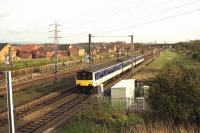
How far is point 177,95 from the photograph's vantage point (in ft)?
60.1

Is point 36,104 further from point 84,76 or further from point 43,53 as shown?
point 43,53

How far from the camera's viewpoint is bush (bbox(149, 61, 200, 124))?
58.0ft

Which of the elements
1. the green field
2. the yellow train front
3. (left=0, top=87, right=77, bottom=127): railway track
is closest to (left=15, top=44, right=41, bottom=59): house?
the green field

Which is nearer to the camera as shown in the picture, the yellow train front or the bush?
the bush

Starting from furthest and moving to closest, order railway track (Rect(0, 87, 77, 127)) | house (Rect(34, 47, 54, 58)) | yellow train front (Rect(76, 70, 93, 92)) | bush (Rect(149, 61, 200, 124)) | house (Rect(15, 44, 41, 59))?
house (Rect(34, 47, 54, 58)), house (Rect(15, 44, 41, 59)), yellow train front (Rect(76, 70, 93, 92)), railway track (Rect(0, 87, 77, 127)), bush (Rect(149, 61, 200, 124))

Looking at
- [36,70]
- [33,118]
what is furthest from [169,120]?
[36,70]

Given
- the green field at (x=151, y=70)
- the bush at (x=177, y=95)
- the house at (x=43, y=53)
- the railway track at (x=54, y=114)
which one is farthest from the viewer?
the house at (x=43, y=53)

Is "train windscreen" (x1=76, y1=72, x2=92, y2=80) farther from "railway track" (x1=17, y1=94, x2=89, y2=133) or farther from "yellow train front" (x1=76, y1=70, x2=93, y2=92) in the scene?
"railway track" (x1=17, y1=94, x2=89, y2=133)

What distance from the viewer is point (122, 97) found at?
76.5ft

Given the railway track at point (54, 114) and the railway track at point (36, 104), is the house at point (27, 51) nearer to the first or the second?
the railway track at point (36, 104)

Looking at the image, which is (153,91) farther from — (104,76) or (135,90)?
(104,76)

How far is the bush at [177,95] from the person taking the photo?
58.0ft

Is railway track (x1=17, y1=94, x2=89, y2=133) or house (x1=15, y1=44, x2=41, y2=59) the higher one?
house (x1=15, y1=44, x2=41, y2=59)

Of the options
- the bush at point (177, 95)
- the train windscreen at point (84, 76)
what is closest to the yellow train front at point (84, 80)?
the train windscreen at point (84, 76)
